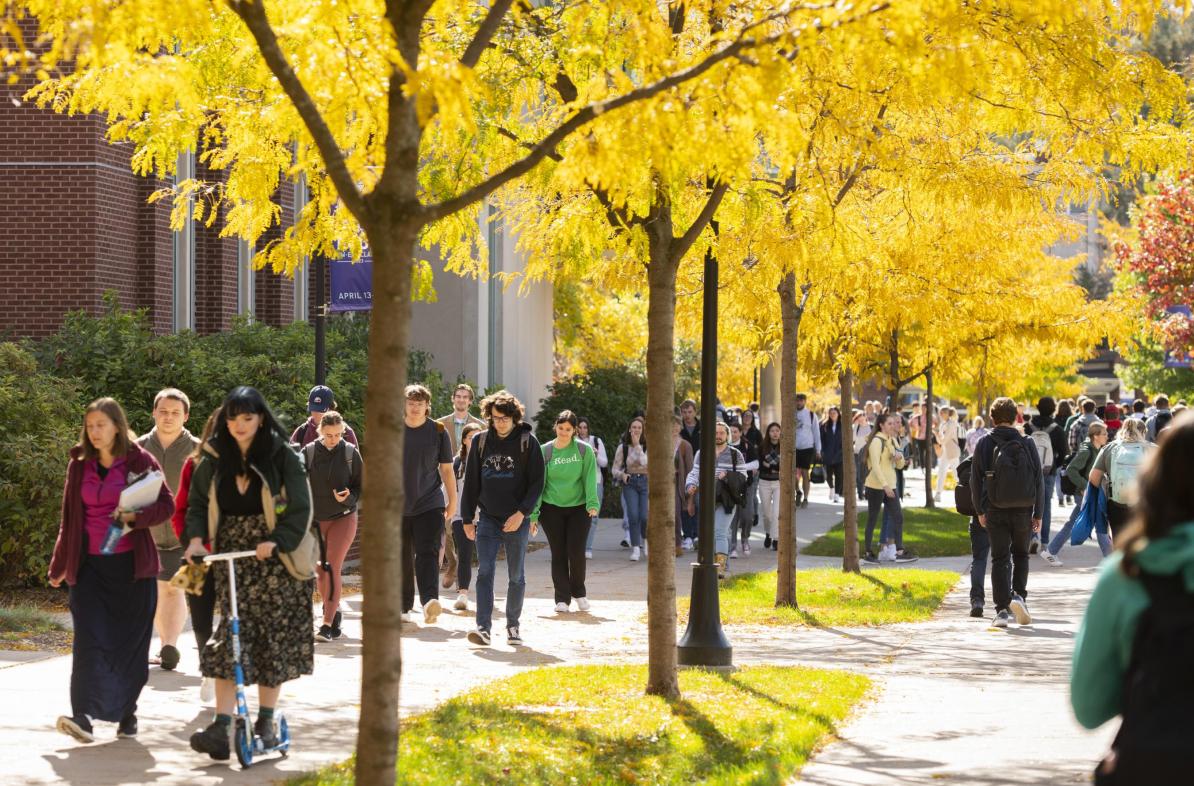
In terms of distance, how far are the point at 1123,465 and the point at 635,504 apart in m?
6.28

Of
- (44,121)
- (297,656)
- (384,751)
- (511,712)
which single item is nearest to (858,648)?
(511,712)

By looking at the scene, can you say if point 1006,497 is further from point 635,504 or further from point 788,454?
point 635,504

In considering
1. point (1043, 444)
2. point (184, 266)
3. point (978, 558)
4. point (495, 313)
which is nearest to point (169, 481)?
point (978, 558)

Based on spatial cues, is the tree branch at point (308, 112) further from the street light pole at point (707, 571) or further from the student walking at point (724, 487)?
the student walking at point (724, 487)

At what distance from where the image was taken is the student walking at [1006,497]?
13.4 m

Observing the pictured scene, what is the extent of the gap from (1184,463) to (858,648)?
872 centimetres

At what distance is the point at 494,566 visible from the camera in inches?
502

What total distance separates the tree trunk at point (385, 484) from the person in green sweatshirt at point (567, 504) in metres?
8.14

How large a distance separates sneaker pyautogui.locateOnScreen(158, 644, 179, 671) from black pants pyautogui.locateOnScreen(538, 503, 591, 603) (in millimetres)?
4325

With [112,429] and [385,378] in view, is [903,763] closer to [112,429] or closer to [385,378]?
[385,378]

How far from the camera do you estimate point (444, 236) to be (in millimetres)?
10523

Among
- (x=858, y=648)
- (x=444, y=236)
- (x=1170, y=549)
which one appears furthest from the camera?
(x=858, y=648)

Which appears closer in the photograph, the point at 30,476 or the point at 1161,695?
the point at 1161,695

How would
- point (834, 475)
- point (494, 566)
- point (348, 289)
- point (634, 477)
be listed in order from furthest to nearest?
point (834, 475) → point (634, 477) → point (348, 289) → point (494, 566)
